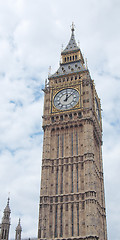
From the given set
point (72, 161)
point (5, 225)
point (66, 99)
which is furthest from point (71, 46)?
point (5, 225)

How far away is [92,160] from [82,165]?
203 cm

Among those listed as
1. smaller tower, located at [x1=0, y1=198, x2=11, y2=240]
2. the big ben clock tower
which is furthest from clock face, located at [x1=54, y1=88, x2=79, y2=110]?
smaller tower, located at [x1=0, y1=198, x2=11, y2=240]

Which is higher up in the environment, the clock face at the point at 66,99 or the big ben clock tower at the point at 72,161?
the clock face at the point at 66,99

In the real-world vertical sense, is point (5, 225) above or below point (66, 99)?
below

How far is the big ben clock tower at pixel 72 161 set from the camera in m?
51.3

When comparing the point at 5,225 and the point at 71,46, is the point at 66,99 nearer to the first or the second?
the point at 71,46

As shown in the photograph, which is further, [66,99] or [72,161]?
[66,99]

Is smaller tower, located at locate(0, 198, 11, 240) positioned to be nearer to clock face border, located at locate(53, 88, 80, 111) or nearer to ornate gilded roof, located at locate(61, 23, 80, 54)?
clock face border, located at locate(53, 88, 80, 111)

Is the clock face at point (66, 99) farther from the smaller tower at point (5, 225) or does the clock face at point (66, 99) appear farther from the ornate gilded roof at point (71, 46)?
the smaller tower at point (5, 225)

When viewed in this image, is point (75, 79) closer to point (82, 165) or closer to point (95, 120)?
point (95, 120)

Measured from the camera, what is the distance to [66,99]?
6425cm

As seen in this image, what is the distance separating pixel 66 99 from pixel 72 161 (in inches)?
526

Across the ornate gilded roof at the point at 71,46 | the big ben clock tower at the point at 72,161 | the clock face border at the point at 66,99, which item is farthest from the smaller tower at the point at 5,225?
the ornate gilded roof at the point at 71,46

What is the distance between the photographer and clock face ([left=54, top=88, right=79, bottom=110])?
208 feet
